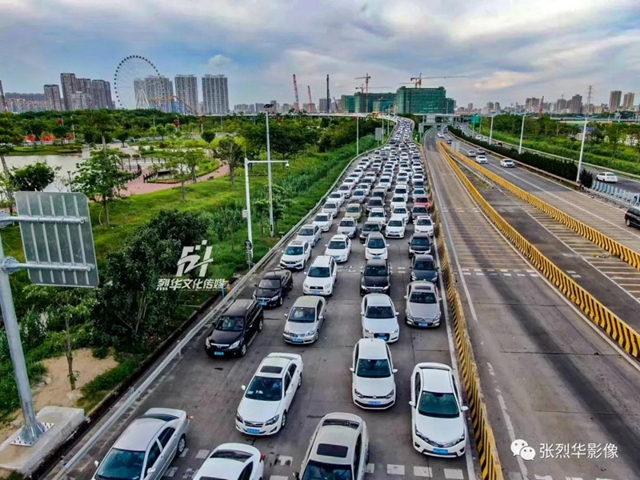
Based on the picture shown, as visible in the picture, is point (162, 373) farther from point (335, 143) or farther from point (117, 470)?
point (335, 143)

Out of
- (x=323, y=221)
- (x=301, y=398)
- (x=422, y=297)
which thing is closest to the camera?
(x=301, y=398)

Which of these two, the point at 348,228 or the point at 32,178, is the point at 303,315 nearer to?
the point at 348,228

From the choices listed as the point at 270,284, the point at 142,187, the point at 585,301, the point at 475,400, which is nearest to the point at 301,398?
the point at 475,400

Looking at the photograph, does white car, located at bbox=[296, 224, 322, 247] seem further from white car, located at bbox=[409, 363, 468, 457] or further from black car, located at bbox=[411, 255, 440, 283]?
white car, located at bbox=[409, 363, 468, 457]

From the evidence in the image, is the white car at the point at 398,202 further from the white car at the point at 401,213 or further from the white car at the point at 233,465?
the white car at the point at 233,465

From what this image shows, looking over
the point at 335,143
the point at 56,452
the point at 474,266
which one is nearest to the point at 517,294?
the point at 474,266

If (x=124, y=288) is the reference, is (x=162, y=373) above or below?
below
